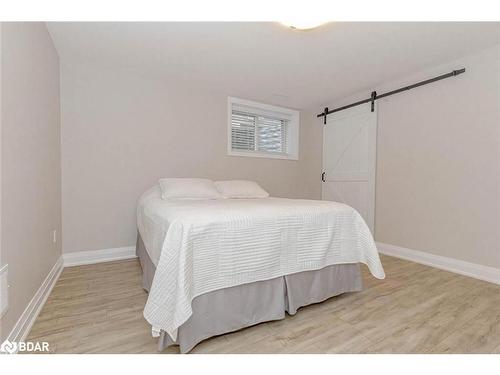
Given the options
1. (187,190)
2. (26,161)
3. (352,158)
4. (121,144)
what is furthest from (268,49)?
(26,161)

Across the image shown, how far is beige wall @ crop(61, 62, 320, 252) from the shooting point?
2.57 m

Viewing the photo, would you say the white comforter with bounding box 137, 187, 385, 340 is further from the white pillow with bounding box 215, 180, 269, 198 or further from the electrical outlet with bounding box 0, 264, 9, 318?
the white pillow with bounding box 215, 180, 269, 198

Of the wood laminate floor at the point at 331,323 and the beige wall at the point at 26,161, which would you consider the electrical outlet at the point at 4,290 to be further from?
the wood laminate floor at the point at 331,323

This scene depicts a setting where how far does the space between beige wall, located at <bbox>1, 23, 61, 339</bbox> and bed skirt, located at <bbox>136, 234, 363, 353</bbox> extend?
0.73 metres

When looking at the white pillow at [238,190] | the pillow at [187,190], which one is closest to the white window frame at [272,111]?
the white pillow at [238,190]

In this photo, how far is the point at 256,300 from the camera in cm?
148

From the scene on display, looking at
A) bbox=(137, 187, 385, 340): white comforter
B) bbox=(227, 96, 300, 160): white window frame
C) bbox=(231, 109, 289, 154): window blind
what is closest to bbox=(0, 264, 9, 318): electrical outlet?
bbox=(137, 187, 385, 340): white comforter

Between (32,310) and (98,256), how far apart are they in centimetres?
122

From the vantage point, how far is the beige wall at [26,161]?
1233 millimetres

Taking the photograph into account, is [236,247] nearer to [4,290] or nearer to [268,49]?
[4,290]

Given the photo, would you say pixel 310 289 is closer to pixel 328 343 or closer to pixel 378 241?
pixel 328 343

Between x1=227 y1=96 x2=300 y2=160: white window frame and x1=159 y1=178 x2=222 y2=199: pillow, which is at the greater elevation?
x1=227 y1=96 x2=300 y2=160: white window frame
